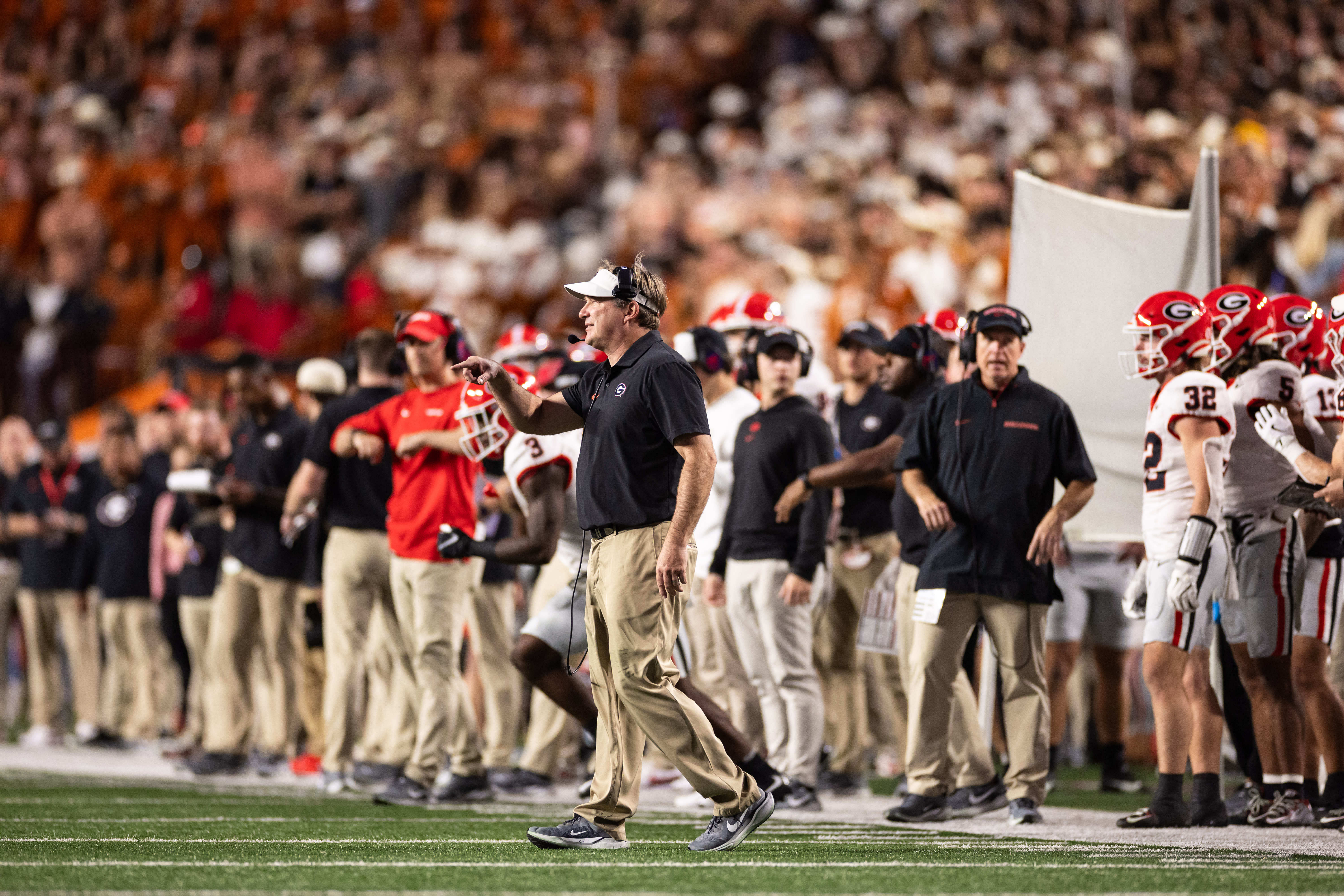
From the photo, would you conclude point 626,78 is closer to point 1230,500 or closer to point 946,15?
point 946,15

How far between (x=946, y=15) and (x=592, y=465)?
1459 centimetres

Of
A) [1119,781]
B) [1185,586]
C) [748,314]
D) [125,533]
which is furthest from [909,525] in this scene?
[125,533]

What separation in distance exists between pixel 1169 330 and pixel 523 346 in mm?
3989

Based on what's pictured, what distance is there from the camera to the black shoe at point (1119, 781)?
9.29m

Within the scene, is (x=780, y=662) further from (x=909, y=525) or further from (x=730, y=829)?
(x=730, y=829)

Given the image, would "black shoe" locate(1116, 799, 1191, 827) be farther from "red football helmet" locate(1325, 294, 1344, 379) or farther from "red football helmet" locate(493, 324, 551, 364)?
"red football helmet" locate(493, 324, 551, 364)

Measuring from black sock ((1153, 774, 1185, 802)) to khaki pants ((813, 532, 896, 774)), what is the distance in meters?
2.29

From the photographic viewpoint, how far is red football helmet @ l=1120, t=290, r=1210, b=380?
7188 mm

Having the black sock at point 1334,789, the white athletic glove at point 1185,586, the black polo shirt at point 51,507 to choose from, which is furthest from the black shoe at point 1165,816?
the black polo shirt at point 51,507

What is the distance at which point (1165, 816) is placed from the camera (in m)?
7.01

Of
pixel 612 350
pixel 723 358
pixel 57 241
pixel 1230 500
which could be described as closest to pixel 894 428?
pixel 723 358

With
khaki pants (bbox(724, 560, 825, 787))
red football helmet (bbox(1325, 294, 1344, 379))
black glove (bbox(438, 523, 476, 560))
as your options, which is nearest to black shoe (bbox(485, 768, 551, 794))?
khaki pants (bbox(724, 560, 825, 787))

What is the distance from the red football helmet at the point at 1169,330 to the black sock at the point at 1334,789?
1838 millimetres

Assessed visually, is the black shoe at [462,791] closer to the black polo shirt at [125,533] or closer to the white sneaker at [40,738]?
the black polo shirt at [125,533]
